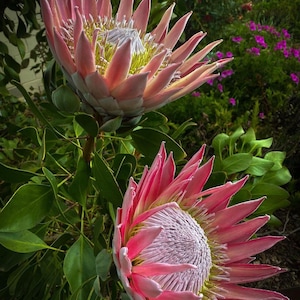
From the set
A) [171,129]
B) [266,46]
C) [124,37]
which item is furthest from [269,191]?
[266,46]

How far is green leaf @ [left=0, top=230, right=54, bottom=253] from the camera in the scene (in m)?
0.79

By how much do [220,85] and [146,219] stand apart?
250 centimetres

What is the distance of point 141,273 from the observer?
0.66m

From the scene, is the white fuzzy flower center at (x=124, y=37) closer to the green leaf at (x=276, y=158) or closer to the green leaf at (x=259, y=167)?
the green leaf at (x=259, y=167)

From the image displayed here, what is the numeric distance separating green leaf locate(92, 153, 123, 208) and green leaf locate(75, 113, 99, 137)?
0.04 meters

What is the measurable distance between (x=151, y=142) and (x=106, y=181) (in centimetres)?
15

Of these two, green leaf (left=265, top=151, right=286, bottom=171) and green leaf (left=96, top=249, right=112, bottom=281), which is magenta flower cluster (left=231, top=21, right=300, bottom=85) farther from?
green leaf (left=96, top=249, right=112, bottom=281)

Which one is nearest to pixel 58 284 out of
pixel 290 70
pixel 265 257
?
pixel 265 257

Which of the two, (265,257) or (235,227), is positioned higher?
(235,227)

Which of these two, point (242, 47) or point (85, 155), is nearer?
point (85, 155)

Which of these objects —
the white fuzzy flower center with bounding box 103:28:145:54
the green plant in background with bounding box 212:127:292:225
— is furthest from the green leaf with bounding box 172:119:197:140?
the white fuzzy flower center with bounding box 103:28:145:54

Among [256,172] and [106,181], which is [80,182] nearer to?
[106,181]

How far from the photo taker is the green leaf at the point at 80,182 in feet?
2.68

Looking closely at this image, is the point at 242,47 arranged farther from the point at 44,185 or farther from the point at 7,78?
the point at 44,185
